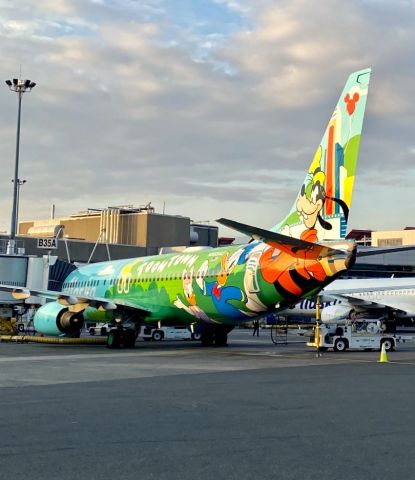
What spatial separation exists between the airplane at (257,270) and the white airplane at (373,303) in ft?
86.5

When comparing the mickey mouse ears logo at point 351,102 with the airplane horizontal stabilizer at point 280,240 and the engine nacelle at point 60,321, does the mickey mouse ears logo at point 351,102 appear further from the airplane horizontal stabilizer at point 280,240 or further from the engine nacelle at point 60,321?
the engine nacelle at point 60,321

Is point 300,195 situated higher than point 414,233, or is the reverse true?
point 414,233

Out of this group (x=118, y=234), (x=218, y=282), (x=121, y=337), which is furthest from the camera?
(x=118, y=234)

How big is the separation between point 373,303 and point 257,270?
35.0 meters

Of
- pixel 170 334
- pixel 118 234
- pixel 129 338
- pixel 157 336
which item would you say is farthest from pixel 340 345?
pixel 118 234

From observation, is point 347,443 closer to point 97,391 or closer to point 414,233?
point 97,391

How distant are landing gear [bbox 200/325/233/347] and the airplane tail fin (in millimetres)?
9382

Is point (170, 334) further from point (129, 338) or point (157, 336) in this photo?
point (129, 338)

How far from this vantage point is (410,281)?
198 ft

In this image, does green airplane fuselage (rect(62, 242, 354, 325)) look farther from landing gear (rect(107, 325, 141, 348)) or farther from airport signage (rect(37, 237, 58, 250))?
airport signage (rect(37, 237, 58, 250))

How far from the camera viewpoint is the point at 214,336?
3366cm

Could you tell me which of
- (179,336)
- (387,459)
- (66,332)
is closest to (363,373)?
(387,459)

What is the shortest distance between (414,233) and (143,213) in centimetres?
5348

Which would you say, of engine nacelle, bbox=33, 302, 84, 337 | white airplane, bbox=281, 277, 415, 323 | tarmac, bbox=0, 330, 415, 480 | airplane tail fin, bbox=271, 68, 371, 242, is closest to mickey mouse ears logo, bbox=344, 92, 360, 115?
airplane tail fin, bbox=271, 68, 371, 242
